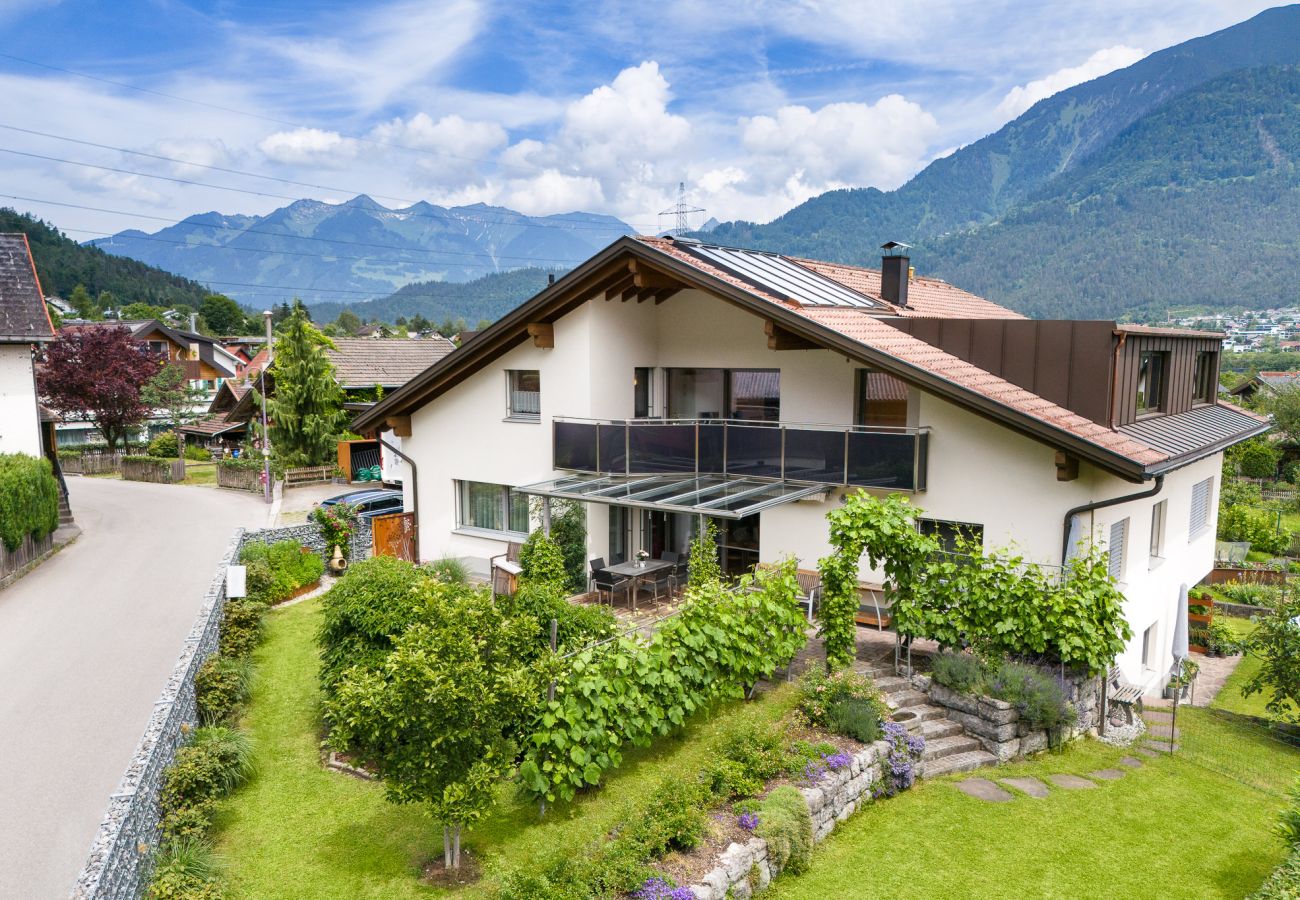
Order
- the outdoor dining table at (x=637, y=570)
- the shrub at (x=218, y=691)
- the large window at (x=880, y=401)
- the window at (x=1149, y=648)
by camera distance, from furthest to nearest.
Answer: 1. the window at (x=1149, y=648)
2. the outdoor dining table at (x=637, y=570)
3. the large window at (x=880, y=401)
4. the shrub at (x=218, y=691)

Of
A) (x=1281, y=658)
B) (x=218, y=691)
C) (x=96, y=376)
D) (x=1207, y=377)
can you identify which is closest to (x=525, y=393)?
(x=218, y=691)

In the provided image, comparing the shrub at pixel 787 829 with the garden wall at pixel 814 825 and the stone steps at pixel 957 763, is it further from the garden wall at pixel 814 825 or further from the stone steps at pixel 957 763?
the stone steps at pixel 957 763

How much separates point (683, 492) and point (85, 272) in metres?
148

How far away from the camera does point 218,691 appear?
41.7ft

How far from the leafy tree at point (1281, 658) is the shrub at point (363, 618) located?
613 inches

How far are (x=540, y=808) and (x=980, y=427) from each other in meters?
9.60

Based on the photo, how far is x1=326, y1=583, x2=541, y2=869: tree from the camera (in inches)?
319

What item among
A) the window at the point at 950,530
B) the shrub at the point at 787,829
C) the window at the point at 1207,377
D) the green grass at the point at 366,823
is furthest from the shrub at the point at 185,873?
the window at the point at 1207,377

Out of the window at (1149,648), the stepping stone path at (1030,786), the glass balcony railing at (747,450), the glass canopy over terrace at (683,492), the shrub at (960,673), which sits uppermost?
the glass balcony railing at (747,450)

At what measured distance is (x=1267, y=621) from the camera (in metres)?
16.5

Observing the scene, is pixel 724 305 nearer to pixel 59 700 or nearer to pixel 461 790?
pixel 461 790

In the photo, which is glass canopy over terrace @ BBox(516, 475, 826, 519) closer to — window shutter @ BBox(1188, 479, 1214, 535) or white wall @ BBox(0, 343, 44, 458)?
window shutter @ BBox(1188, 479, 1214, 535)

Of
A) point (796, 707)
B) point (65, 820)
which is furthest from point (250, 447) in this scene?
point (796, 707)

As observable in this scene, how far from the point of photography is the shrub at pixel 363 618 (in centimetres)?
1212
